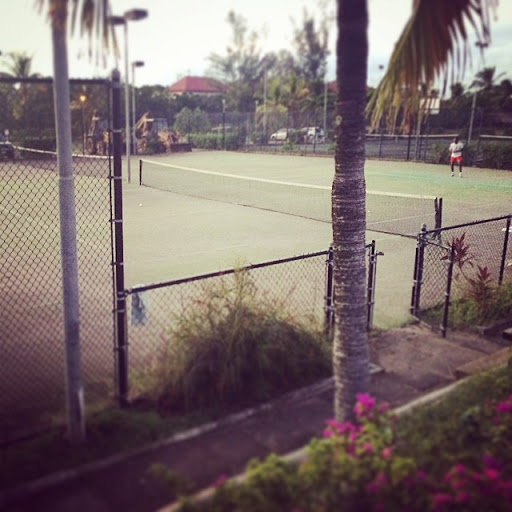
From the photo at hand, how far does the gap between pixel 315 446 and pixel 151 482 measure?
137cm

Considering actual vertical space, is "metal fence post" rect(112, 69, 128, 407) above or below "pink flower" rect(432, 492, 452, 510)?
above

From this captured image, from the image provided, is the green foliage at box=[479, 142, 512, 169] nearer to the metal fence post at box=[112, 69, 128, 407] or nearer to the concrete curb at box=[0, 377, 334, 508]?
the concrete curb at box=[0, 377, 334, 508]

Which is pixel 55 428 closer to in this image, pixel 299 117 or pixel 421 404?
pixel 421 404

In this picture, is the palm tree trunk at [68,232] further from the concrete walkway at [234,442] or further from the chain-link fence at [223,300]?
the chain-link fence at [223,300]

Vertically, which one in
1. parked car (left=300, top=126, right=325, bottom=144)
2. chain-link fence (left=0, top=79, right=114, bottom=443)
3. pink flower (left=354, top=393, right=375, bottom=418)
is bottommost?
chain-link fence (left=0, top=79, right=114, bottom=443)

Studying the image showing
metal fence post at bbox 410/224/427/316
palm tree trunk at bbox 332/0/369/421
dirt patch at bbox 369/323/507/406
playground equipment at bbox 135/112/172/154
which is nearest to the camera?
palm tree trunk at bbox 332/0/369/421

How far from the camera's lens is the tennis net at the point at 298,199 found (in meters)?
16.4

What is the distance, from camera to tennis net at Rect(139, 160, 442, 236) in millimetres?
16422

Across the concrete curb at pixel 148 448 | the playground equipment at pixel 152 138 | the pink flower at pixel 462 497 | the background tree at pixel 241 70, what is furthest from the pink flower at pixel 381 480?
the background tree at pixel 241 70

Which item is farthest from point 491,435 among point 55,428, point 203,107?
point 203,107

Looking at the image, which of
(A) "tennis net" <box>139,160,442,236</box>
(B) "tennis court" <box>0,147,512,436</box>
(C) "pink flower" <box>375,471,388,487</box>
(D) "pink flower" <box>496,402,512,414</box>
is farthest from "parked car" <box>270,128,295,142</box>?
(C) "pink flower" <box>375,471,388,487</box>

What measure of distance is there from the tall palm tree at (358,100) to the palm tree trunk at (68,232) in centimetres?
221

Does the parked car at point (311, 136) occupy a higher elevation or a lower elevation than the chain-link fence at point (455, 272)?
higher

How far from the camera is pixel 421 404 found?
226 inches
